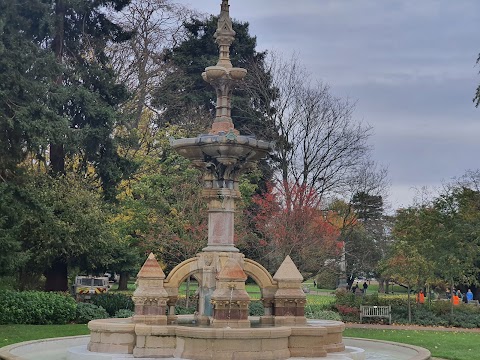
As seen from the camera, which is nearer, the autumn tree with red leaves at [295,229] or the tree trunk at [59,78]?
the tree trunk at [59,78]

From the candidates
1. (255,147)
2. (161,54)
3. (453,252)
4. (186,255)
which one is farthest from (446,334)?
(161,54)

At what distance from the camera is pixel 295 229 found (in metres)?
35.9

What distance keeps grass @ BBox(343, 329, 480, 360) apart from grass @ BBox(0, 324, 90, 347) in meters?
9.74

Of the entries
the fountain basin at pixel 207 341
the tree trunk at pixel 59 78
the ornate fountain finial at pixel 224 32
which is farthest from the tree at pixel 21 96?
the fountain basin at pixel 207 341

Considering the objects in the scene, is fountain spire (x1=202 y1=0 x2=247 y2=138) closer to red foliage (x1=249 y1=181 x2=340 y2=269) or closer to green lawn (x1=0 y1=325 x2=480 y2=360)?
green lawn (x1=0 y1=325 x2=480 y2=360)

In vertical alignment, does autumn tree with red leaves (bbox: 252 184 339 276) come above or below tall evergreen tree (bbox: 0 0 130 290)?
below

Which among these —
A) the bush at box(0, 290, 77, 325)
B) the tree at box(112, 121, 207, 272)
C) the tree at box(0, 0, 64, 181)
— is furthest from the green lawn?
the tree at box(112, 121, 207, 272)

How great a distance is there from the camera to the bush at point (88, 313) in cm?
2755

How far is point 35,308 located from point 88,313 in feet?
7.12

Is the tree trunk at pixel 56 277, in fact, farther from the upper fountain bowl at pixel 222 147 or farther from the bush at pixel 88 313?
the upper fountain bowl at pixel 222 147

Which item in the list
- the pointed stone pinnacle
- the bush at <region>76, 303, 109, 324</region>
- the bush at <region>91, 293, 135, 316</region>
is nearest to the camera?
the pointed stone pinnacle

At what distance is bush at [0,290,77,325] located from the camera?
26.0 meters

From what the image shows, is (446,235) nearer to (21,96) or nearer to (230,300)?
(21,96)

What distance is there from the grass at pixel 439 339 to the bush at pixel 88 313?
9.57 m
